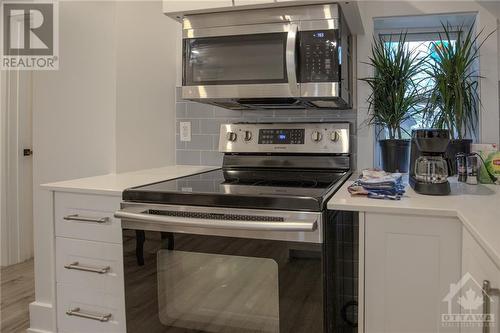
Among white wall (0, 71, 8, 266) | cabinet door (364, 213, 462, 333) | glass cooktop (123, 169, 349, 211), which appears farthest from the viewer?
white wall (0, 71, 8, 266)

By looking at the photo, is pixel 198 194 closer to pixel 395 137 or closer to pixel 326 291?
pixel 326 291

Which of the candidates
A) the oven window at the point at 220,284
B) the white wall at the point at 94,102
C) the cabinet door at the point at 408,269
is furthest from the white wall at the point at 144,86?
the cabinet door at the point at 408,269

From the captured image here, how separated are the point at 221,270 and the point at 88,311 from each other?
683 millimetres

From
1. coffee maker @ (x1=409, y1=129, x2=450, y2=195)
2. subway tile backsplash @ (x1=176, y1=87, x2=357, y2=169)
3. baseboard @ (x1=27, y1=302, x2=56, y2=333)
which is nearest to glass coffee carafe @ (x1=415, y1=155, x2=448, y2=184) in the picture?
coffee maker @ (x1=409, y1=129, x2=450, y2=195)

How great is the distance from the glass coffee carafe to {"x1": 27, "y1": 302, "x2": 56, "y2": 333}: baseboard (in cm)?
192

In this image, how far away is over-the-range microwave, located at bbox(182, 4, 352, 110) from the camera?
5.27 feet

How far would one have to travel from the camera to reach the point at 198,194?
140 cm

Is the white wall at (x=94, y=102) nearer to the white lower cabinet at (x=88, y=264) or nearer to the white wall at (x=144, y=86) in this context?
the white wall at (x=144, y=86)

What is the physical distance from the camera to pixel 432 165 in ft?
4.61

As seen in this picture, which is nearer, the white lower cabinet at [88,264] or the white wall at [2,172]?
the white lower cabinet at [88,264]

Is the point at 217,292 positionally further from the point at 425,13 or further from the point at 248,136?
the point at 425,13

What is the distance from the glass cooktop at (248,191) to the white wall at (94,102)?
476 millimetres

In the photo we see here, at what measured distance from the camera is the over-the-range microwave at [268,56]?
5.27ft

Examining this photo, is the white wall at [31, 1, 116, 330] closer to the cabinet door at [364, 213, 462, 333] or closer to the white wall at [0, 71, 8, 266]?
the white wall at [0, 71, 8, 266]
